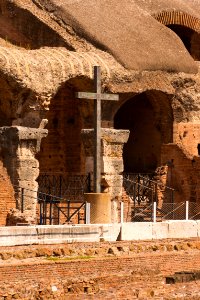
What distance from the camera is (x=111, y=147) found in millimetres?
31016

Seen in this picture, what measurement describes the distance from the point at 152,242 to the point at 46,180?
29.2 ft

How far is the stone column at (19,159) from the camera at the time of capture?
28.2 m

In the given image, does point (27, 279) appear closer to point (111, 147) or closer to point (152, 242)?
point (152, 242)

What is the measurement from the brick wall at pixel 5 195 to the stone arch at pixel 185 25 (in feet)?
36.4

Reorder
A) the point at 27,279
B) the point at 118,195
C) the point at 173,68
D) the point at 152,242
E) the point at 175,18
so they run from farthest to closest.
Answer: the point at 175,18 < the point at 173,68 < the point at 118,195 < the point at 152,242 < the point at 27,279

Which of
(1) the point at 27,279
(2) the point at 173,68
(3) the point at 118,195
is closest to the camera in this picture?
(1) the point at 27,279

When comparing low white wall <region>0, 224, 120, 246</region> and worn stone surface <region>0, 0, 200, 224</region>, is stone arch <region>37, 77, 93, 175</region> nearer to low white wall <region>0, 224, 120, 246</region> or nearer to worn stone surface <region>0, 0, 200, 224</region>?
worn stone surface <region>0, 0, 200, 224</region>

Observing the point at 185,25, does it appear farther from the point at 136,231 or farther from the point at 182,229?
the point at 136,231

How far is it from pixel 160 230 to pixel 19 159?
456cm

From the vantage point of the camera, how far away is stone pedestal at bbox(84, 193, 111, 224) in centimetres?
2591

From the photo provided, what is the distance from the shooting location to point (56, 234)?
22.9 metres

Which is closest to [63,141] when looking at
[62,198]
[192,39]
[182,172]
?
[182,172]

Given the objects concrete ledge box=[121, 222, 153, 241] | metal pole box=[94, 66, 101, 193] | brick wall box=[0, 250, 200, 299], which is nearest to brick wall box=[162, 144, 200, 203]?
metal pole box=[94, 66, 101, 193]

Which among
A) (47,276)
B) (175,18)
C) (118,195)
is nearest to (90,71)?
(118,195)
